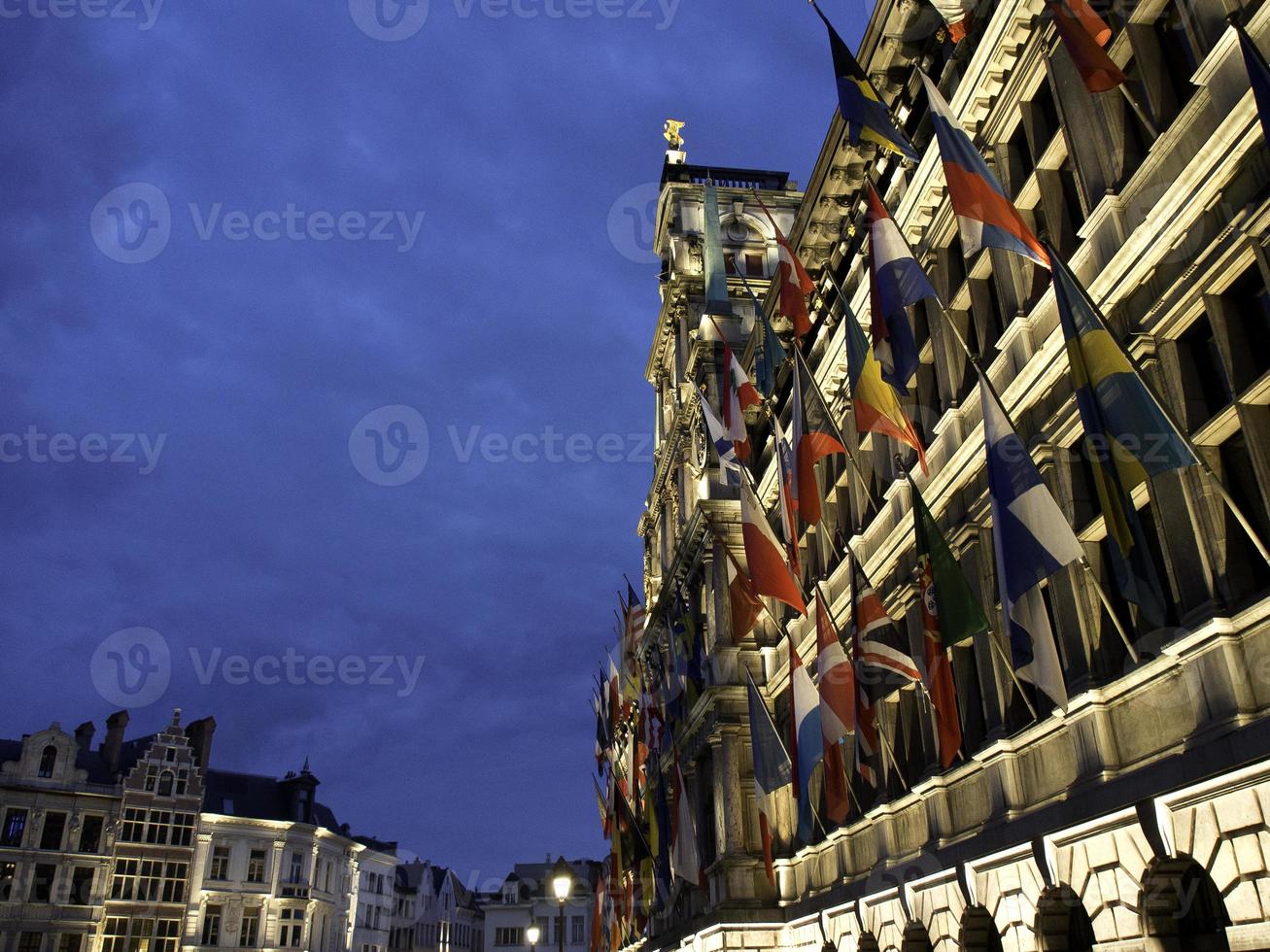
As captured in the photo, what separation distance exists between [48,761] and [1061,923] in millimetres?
73973

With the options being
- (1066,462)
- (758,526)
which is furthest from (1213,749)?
(758,526)

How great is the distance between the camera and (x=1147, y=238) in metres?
14.0

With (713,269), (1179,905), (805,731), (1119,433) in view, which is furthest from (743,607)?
(1119,433)

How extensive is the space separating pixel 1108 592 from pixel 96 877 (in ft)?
243

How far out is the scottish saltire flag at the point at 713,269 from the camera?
35.0 m

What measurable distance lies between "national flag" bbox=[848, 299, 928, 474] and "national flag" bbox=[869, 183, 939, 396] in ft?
1.74

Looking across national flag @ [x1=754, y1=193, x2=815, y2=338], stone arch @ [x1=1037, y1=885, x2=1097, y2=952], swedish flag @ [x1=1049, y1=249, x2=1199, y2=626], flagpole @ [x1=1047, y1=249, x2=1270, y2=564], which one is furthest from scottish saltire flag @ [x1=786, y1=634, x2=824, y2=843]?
→ flagpole @ [x1=1047, y1=249, x2=1270, y2=564]

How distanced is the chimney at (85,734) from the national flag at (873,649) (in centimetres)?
7574

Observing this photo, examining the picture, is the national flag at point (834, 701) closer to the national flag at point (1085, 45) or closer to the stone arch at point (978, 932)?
the stone arch at point (978, 932)

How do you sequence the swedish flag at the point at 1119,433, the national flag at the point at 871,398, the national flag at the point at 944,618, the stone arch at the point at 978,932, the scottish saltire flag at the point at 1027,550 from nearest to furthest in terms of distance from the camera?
the swedish flag at the point at 1119,433, the scottish saltire flag at the point at 1027,550, the national flag at the point at 944,618, the stone arch at the point at 978,932, the national flag at the point at 871,398

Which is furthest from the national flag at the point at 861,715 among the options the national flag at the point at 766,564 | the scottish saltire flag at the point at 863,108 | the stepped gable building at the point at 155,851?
the stepped gable building at the point at 155,851

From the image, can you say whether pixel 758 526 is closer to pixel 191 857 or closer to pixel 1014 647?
pixel 1014 647

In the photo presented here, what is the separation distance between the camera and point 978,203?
15.0 meters

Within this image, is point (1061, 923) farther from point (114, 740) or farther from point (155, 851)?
point (114, 740)
